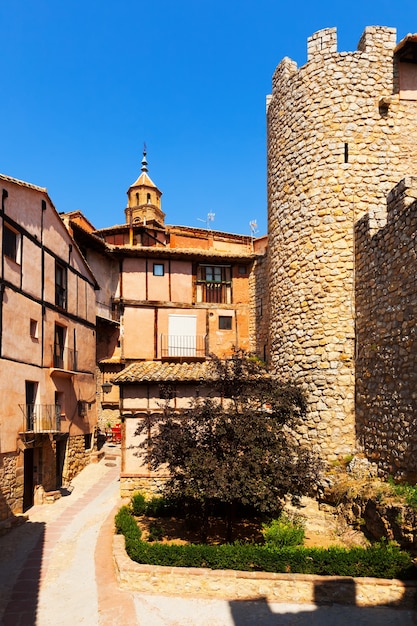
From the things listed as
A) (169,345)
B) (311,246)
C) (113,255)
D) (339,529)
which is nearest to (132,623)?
(339,529)

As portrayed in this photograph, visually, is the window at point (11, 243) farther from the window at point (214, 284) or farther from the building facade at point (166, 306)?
the window at point (214, 284)

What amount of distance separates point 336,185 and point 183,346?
1625cm

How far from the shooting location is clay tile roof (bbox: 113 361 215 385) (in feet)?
52.7

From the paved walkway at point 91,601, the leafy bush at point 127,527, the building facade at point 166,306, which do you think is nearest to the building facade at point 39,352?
the paved walkway at point 91,601

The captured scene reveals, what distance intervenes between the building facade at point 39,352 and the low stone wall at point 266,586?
22.5 ft

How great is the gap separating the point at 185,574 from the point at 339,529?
4271 millimetres

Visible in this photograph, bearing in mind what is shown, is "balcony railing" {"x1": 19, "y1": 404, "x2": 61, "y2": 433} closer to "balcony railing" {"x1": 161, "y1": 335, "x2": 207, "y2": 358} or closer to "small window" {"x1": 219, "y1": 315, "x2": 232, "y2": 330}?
"balcony railing" {"x1": 161, "y1": 335, "x2": 207, "y2": 358}

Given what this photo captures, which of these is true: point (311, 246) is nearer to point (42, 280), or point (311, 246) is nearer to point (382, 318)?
point (382, 318)

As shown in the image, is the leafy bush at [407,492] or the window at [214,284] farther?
the window at [214,284]

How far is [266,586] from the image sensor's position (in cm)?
973

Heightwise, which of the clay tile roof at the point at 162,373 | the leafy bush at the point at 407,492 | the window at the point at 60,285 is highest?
the window at the point at 60,285

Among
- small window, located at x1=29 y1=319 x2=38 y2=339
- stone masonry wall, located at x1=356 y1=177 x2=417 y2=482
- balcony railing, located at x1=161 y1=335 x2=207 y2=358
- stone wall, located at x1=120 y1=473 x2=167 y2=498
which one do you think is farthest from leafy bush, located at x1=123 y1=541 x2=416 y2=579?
balcony railing, located at x1=161 y1=335 x2=207 y2=358

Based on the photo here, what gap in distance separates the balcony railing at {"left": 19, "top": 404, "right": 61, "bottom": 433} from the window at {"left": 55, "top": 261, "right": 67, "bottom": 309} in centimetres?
433

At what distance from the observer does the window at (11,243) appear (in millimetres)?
15849
